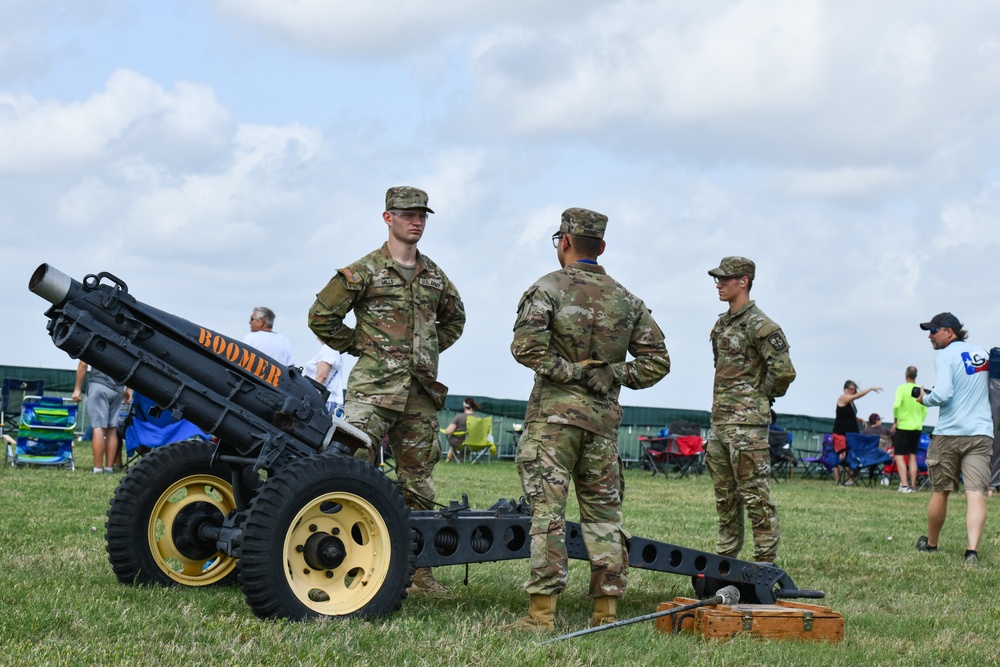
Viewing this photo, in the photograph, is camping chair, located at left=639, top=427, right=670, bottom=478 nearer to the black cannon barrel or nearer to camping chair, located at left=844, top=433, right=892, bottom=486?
camping chair, located at left=844, top=433, right=892, bottom=486

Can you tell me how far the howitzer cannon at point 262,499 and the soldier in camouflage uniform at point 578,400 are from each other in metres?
0.28

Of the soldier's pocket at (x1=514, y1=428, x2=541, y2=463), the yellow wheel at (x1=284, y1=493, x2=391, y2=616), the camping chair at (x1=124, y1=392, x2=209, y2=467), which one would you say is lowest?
the yellow wheel at (x1=284, y1=493, x2=391, y2=616)

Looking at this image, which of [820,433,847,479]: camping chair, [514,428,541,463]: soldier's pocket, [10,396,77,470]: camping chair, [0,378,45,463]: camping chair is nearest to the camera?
[514,428,541,463]: soldier's pocket

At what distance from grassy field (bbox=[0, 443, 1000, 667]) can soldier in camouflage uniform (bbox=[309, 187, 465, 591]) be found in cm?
89

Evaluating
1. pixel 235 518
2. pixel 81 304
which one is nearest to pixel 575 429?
pixel 235 518

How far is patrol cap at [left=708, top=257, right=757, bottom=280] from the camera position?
846 cm

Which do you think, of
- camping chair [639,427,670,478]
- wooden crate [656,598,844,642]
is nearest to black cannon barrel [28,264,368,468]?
wooden crate [656,598,844,642]

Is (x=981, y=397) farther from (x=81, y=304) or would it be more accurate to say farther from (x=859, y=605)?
(x=81, y=304)

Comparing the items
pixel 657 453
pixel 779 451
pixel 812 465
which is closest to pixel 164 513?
pixel 657 453

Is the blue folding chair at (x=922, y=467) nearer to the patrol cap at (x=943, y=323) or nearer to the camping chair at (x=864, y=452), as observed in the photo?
→ the camping chair at (x=864, y=452)

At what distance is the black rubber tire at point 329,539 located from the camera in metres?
5.66

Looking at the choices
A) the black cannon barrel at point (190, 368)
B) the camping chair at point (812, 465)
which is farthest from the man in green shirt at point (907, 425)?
the black cannon barrel at point (190, 368)

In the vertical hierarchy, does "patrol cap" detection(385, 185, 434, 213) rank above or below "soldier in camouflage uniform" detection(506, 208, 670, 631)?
above

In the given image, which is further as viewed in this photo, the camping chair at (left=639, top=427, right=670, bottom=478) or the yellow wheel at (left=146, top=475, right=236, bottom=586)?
the camping chair at (left=639, top=427, right=670, bottom=478)
